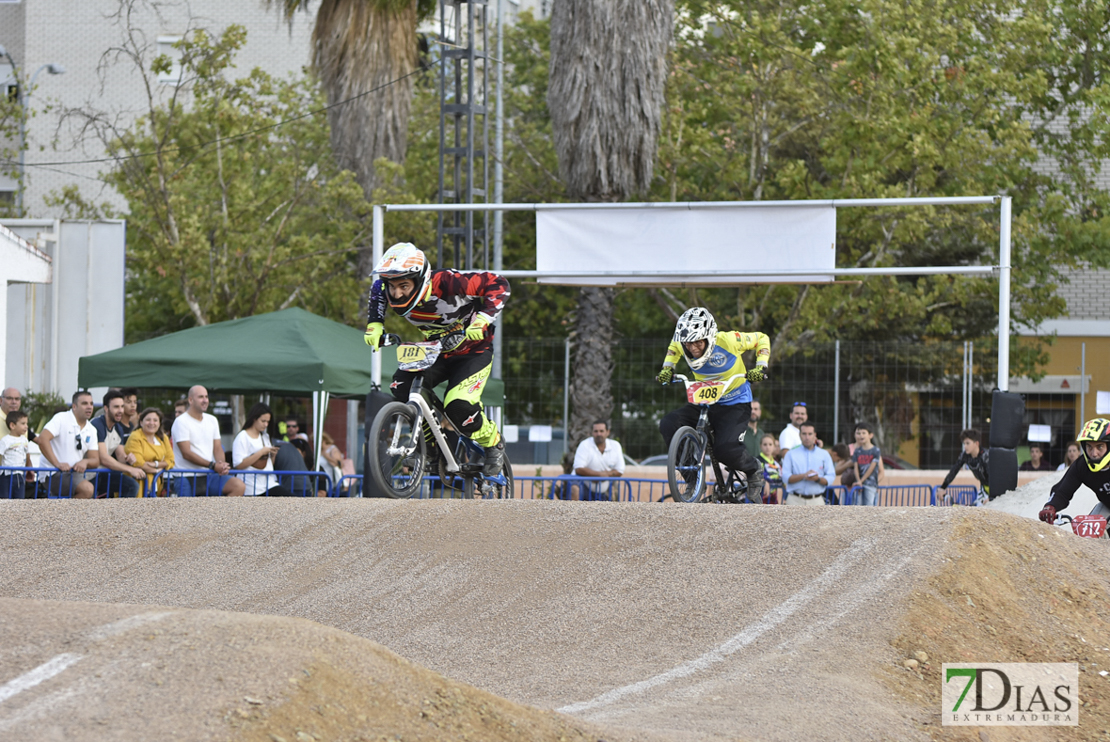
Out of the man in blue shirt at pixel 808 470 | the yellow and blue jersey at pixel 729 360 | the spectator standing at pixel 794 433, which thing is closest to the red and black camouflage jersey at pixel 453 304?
the yellow and blue jersey at pixel 729 360

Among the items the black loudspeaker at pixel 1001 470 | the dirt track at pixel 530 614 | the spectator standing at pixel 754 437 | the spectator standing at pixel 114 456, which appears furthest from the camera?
the spectator standing at pixel 754 437

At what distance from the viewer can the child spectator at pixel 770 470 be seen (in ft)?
48.8

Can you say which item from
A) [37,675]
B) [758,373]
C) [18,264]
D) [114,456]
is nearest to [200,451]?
[114,456]

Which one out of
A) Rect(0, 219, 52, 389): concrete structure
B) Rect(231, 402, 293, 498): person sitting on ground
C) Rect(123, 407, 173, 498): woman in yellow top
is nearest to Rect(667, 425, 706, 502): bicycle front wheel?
Rect(231, 402, 293, 498): person sitting on ground

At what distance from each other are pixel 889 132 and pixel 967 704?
1719 cm

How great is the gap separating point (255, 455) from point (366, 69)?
13.1m

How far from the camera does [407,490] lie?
10.1 m

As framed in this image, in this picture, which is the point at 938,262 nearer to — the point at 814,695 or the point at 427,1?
the point at 427,1

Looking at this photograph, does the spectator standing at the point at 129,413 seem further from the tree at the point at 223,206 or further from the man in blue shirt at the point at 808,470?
the tree at the point at 223,206

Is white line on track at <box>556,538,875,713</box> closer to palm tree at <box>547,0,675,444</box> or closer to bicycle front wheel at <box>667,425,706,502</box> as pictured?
bicycle front wheel at <box>667,425,706,502</box>

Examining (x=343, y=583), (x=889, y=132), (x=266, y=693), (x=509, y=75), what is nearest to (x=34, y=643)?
(x=266, y=693)

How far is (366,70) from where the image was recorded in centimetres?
2458

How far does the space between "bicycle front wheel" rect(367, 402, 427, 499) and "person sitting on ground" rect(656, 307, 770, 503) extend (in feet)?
7.45

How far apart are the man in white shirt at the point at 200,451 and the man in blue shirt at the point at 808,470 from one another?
19.5 ft
